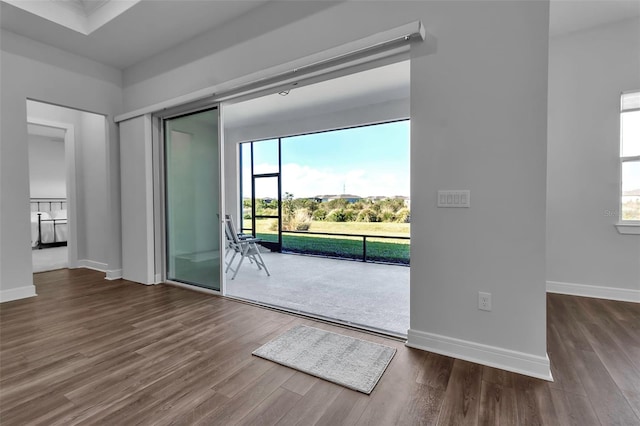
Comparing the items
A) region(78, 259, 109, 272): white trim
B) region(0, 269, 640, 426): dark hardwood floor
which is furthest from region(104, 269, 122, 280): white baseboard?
region(0, 269, 640, 426): dark hardwood floor

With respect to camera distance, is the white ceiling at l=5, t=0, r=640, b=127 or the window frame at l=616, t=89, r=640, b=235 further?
the window frame at l=616, t=89, r=640, b=235

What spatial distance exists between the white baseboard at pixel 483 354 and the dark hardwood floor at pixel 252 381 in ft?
0.21

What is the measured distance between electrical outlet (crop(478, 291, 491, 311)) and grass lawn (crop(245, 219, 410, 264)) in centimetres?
380

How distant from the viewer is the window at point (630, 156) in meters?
3.29

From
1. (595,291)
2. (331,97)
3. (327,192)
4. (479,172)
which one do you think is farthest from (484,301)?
(327,192)

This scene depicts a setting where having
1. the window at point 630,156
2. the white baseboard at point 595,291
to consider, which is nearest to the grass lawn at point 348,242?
the white baseboard at point 595,291

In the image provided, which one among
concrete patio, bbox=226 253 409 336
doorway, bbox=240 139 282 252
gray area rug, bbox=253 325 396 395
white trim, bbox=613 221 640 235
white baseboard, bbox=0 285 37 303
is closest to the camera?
gray area rug, bbox=253 325 396 395

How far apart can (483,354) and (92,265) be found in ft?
19.0

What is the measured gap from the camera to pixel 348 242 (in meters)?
6.86

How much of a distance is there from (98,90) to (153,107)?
3.54ft

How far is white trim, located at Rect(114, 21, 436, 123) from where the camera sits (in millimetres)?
2154

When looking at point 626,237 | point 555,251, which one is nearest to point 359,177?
point 555,251

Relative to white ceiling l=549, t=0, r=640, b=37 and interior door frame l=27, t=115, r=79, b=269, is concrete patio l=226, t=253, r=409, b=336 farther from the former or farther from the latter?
white ceiling l=549, t=0, r=640, b=37

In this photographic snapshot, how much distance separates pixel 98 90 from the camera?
165 inches
